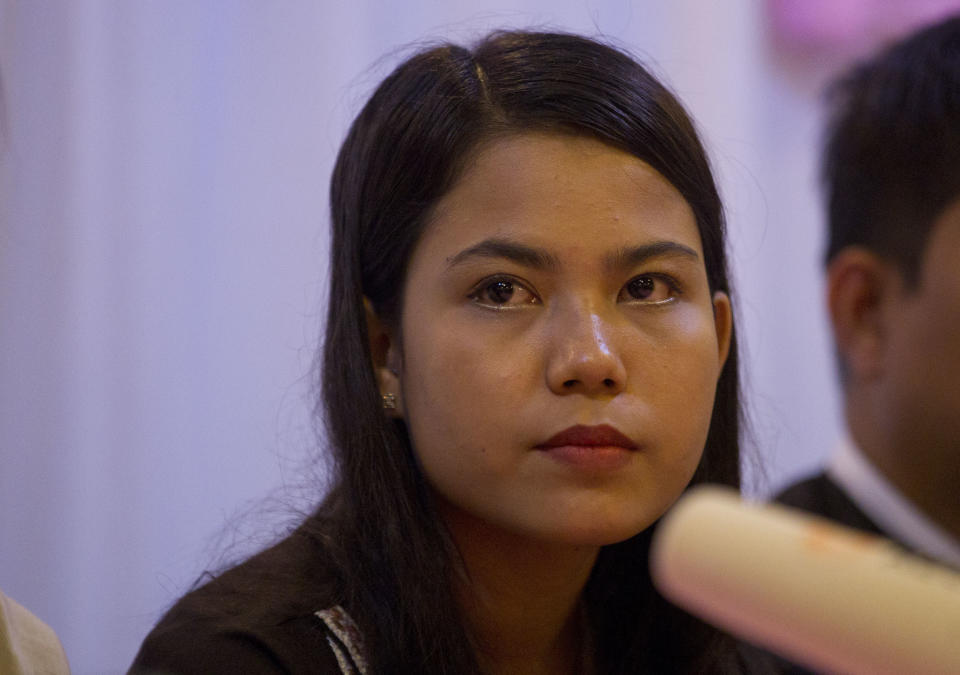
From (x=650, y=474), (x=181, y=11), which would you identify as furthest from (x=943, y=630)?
Answer: (x=181, y=11)

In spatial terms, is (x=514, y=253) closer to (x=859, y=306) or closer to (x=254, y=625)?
(x=254, y=625)

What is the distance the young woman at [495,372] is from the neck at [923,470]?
0.29 m

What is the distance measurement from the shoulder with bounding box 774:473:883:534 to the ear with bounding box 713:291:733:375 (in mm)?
281

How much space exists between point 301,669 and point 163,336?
1011 millimetres

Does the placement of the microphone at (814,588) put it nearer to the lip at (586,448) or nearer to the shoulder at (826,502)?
the lip at (586,448)

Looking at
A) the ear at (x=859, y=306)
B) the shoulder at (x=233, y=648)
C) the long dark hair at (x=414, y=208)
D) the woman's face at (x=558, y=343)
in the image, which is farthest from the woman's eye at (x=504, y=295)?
the ear at (x=859, y=306)

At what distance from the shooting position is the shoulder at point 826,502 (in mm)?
1305

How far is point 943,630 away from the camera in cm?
33

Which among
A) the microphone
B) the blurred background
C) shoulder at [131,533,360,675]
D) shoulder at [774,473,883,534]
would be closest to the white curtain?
the blurred background

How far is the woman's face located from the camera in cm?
91

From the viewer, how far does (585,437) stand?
35.7 inches

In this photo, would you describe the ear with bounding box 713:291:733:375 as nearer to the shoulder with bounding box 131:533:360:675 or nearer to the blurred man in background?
the blurred man in background

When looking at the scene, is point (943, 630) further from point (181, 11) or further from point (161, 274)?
point (181, 11)

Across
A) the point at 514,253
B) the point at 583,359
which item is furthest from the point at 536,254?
the point at 583,359
